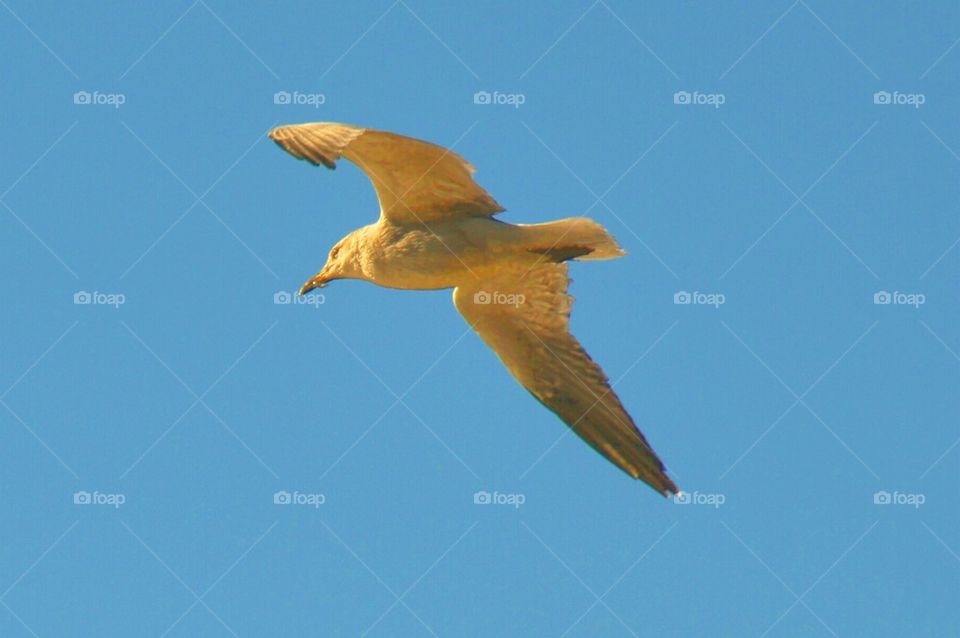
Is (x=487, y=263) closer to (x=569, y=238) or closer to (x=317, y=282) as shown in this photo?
(x=569, y=238)

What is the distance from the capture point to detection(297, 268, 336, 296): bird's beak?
1636 cm

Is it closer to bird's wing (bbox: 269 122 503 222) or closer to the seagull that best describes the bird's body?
the seagull

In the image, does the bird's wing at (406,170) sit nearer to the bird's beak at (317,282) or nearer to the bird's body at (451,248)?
the bird's body at (451,248)

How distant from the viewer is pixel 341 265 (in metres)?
16.0

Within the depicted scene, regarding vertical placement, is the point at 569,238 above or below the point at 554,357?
above

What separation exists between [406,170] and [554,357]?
2553 millimetres

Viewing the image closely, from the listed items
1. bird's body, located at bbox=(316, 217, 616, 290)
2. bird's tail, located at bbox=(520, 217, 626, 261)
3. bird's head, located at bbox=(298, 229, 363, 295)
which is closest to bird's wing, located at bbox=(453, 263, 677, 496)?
bird's body, located at bbox=(316, 217, 616, 290)

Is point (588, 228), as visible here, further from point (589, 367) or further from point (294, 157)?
point (294, 157)

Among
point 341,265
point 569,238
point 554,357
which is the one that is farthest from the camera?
point 554,357

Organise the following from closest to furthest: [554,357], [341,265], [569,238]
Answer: [569,238], [341,265], [554,357]

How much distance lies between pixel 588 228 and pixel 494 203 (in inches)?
38.7

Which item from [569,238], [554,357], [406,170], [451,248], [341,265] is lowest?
[554,357]

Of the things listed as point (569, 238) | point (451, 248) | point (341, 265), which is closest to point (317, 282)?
point (341, 265)

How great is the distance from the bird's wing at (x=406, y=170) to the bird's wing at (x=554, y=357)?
82 cm
